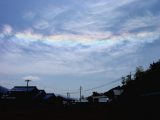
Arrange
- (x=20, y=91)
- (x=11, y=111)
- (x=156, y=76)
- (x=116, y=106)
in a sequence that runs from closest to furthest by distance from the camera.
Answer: (x=11, y=111)
(x=116, y=106)
(x=156, y=76)
(x=20, y=91)

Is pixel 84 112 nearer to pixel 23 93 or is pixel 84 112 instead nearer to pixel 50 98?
pixel 23 93

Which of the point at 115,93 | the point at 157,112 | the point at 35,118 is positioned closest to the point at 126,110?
the point at 157,112

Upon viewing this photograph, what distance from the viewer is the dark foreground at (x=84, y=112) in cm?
2164

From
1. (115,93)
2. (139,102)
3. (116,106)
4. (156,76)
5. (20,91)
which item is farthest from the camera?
(20,91)

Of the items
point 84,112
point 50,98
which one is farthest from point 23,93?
point 84,112

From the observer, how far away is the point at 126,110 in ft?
75.4

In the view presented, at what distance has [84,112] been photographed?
22.3 metres

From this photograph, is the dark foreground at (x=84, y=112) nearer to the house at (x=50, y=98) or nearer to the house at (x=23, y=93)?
the house at (x=23, y=93)

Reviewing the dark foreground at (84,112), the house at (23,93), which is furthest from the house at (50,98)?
the dark foreground at (84,112)

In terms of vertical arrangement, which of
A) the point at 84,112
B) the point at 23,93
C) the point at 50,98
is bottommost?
the point at 84,112

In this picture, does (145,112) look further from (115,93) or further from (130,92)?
(115,93)

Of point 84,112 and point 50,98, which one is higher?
point 50,98

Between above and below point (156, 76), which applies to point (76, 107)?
below

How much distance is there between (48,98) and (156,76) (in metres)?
33.6
